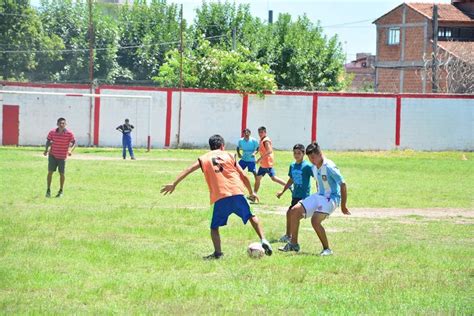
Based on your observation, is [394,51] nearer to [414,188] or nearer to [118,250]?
[414,188]

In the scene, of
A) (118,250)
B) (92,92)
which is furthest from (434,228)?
(92,92)

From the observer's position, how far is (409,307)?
10094mm

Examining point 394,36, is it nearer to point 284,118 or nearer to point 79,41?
point 79,41

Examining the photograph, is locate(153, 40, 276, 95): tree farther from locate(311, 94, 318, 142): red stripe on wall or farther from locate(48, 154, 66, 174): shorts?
locate(48, 154, 66, 174): shorts

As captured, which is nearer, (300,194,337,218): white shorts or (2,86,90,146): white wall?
(300,194,337,218): white shorts

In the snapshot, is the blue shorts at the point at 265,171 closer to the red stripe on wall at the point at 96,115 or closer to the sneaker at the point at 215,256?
the sneaker at the point at 215,256

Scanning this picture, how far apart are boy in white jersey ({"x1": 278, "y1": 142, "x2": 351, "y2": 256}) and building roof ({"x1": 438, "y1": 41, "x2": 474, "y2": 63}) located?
180ft

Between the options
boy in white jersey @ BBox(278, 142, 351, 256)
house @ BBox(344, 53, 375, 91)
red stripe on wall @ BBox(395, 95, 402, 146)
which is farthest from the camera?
house @ BBox(344, 53, 375, 91)

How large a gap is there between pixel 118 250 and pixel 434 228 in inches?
273

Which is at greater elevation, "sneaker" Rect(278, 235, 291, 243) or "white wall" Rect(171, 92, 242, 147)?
"white wall" Rect(171, 92, 242, 147)

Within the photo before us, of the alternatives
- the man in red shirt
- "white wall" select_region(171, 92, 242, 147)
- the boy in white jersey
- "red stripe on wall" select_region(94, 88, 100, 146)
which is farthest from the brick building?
the boy in white jersey

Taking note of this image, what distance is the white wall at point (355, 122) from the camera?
51844 mm

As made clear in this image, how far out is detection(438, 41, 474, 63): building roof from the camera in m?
67.4

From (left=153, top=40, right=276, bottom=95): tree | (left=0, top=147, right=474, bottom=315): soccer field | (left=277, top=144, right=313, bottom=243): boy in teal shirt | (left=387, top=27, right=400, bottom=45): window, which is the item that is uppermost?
(left=387, top=27, right=400, bottom=45): window
